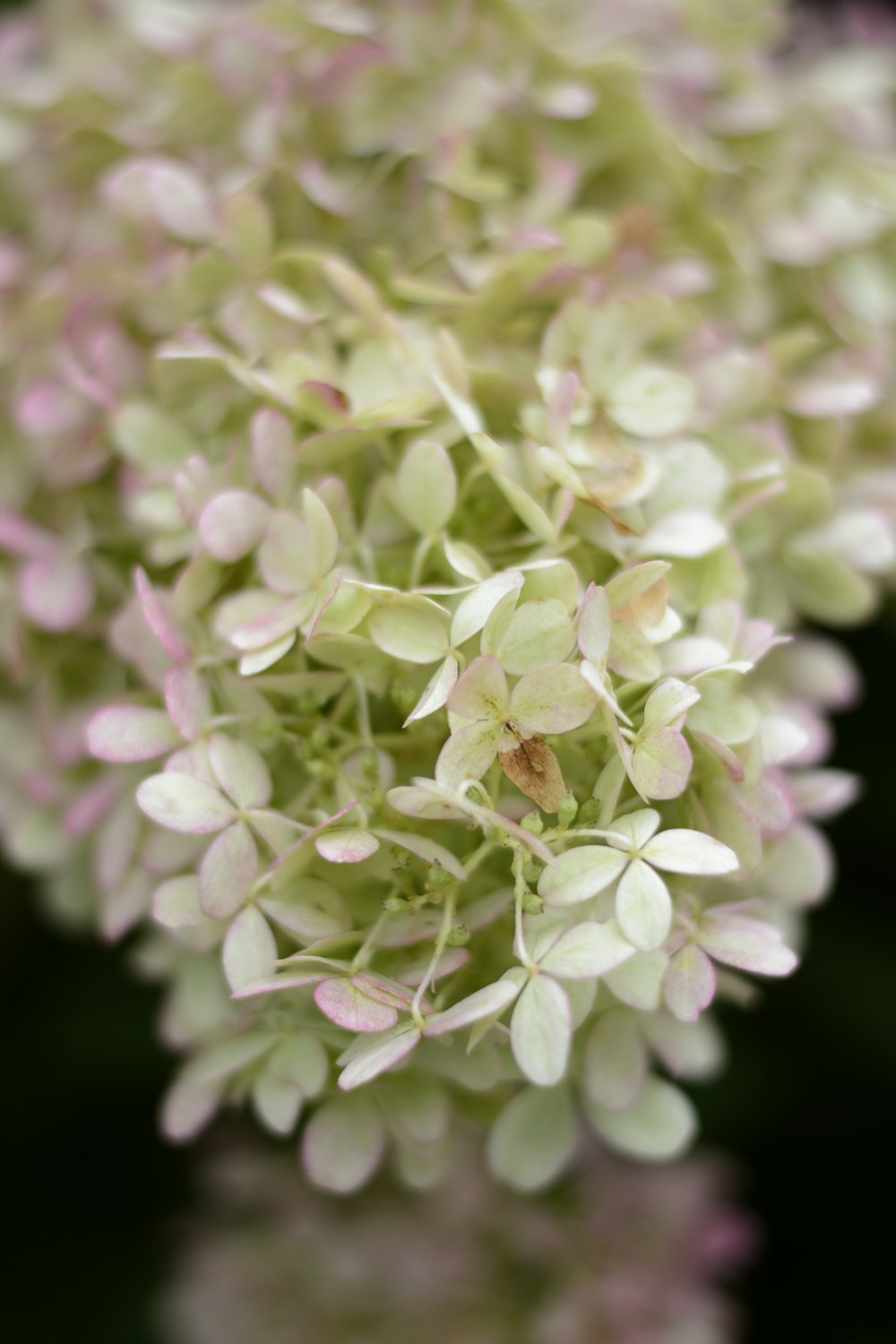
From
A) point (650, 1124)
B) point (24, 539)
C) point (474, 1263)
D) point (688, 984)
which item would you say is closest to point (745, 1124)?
point (474, 1263)

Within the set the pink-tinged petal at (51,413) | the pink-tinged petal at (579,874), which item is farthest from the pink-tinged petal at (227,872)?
the pink-tinged petal at (51,413)

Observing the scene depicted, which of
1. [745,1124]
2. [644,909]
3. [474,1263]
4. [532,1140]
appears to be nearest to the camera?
[644,909]

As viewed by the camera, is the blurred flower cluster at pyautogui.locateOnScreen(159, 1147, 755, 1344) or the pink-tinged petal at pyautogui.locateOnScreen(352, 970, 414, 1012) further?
the blurred flower cluster at pyautogui.locateOnScreen(159, 1147, 755, 1344)

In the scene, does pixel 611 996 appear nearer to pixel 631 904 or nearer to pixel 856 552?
pixel 631 904

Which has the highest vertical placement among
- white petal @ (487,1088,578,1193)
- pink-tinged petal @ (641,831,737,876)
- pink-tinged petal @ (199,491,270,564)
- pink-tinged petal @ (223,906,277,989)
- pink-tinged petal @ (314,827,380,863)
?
pink-tinged petal @ (199,491,270,564)

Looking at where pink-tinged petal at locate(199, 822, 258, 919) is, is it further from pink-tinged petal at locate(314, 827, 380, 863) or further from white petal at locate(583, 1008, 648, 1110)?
white petal at locate(583, 1008, 648, 1110)

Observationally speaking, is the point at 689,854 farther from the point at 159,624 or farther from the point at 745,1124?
the point at 745,1124

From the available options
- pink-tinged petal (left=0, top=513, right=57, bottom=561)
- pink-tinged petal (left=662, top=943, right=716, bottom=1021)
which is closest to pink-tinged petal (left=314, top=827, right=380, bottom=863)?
pink-tinged petal (left=662, top=943, right=716, bottom=1021)

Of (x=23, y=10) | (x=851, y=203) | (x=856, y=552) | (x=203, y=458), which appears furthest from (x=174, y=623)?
(x=23, y=10)
